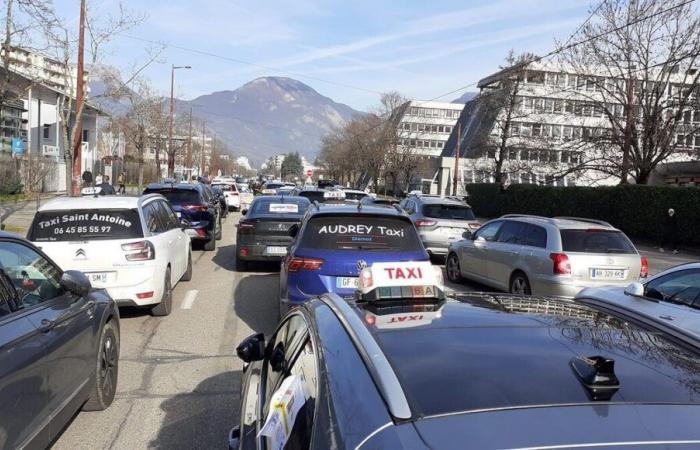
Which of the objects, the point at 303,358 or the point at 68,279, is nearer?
the point at 303,358

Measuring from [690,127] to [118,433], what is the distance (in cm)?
3069

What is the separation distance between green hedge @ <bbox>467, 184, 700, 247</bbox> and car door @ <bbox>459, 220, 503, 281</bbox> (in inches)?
537

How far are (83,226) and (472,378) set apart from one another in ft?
23.4

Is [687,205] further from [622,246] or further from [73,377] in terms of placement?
[73,377]

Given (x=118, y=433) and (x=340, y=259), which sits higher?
(x=340, y=259)

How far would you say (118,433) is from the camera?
15.3 ft

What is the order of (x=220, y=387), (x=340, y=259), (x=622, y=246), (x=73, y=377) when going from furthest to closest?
1. (x=622, y=246)
2. (x=340, y=259)
3. (x=220, y=387)
4. (x=73, y=377)

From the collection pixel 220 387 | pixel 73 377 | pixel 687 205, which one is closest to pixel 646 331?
pixel 73 377

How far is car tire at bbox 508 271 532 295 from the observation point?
401 inches

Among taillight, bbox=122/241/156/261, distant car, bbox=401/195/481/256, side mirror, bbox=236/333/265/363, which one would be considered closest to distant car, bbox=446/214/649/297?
distant car, bbox=401/195/481/256

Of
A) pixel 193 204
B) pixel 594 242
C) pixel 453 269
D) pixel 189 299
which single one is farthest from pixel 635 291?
pixel 193 204

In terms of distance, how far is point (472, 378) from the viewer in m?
1.98

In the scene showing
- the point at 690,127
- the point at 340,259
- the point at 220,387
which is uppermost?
the point at 690,127

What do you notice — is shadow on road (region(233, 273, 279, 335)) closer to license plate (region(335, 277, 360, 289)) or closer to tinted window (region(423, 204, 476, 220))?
license plate (region(335, 277, 360, 289))
